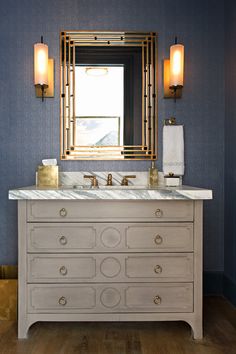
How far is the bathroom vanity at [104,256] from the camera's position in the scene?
1.91m

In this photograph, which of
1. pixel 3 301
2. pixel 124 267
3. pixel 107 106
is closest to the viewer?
pixel 124 267

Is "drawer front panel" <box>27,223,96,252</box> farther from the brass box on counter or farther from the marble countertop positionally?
the brass box on counter

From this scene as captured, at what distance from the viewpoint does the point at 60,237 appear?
75.2 inches

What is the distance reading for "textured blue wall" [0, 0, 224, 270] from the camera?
2510 mm

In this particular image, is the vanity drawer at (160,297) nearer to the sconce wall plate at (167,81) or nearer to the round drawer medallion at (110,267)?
the round drawer medallion at (110,267)

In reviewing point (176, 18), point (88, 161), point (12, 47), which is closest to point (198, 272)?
point (88, 161)

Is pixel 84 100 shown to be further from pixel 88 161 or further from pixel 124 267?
pixel 124 267

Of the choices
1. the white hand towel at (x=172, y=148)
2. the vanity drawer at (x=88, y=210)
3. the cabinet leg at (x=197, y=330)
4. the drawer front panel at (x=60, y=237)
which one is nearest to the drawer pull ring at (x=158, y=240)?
the vanity drawer at (x=88, y=210)

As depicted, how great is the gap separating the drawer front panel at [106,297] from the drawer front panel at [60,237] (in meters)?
0.21

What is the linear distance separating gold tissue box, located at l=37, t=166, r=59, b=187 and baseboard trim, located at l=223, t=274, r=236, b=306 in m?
1.36

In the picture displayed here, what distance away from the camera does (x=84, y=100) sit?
8.14 feet

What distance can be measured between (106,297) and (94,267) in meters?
0.17

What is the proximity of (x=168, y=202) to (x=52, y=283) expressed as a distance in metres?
0.76

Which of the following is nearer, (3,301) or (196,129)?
(3,301)
